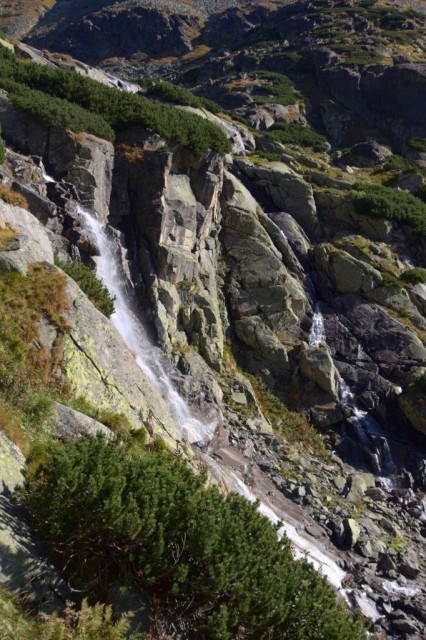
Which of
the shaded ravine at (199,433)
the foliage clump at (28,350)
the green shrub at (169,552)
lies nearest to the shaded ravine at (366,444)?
the shaded ravine at (199,433)

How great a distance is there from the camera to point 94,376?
11938 millimetres

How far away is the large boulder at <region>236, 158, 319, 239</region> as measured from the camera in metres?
37.1

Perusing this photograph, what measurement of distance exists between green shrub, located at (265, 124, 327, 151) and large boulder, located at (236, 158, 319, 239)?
17.2 m

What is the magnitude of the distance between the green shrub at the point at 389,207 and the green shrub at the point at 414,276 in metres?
5.47

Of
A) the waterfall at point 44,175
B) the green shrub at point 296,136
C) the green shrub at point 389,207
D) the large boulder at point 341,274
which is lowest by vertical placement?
the waterfall at point 44,175

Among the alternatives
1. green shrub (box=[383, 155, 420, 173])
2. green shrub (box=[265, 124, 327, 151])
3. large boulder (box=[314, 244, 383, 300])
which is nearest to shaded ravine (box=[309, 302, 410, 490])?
large boulder (box=[314, 244, 383, 300])

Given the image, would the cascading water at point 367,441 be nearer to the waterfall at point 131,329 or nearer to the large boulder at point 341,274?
the large boulder at point 341,274

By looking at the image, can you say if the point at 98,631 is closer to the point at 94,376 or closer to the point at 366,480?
the point at 94,376

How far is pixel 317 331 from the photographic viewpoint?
3052 centimetres

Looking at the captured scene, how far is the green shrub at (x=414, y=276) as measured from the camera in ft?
110

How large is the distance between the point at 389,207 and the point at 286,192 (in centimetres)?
790

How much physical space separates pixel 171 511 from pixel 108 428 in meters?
4.21

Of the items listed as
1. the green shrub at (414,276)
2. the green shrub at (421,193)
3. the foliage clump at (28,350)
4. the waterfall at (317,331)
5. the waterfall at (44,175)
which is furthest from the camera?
the green shrub at (421,193)

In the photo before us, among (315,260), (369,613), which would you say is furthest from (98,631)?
(315,260)
